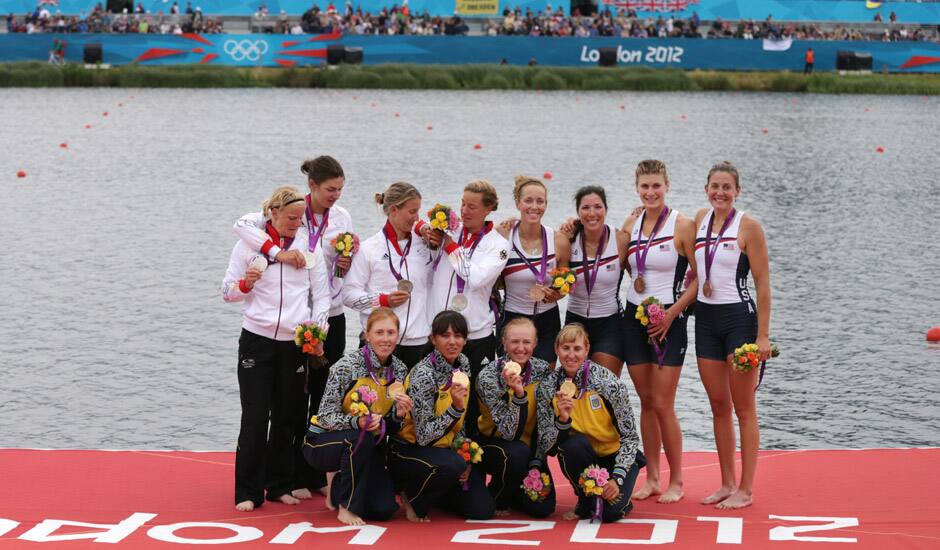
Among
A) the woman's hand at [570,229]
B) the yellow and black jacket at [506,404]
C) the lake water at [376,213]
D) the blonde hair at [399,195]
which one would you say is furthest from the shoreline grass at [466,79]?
the yellow and black jacket at [506,404]

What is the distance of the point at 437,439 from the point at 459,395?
14.4 inches

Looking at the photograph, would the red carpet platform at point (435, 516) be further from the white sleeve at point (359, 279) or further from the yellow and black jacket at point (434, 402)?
the white sleeve at point (359, 279)

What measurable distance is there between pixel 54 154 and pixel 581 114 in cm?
1648

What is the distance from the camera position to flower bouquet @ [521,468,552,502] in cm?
721

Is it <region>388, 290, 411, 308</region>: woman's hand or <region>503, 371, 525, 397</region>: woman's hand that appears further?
<region>388, 290, 411, 308</region>: woman's hand

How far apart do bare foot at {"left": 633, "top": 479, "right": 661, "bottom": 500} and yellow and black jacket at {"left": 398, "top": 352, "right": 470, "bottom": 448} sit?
4.04 ft

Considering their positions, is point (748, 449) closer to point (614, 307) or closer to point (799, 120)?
point (614, 307)

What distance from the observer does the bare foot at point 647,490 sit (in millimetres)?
7707

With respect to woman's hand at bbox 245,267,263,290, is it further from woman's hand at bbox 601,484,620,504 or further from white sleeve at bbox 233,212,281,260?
woman's hand at bbox 601,484,620,504

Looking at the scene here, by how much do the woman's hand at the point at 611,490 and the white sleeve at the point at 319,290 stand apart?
180cm

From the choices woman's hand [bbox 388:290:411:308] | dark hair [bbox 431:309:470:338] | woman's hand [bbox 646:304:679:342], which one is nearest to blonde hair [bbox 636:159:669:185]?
woman's hand [bbox 646:304:679:342]

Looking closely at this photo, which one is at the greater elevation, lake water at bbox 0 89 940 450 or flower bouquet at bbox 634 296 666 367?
flower bouquet at bbox 634 296 666 367

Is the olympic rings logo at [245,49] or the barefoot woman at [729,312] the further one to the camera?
the olympic rings logo at [245,49]

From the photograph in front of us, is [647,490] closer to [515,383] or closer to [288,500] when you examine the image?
[515,383]
